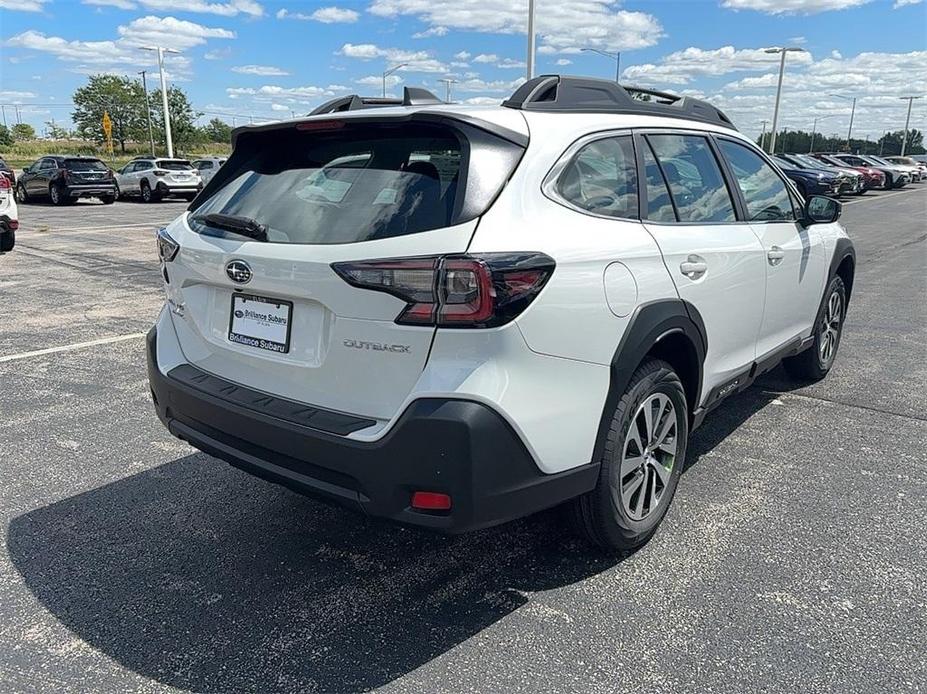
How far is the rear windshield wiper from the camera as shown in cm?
273

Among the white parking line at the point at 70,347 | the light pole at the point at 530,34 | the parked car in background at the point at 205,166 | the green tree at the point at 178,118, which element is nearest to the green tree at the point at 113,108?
the green tree at the point at 178,118

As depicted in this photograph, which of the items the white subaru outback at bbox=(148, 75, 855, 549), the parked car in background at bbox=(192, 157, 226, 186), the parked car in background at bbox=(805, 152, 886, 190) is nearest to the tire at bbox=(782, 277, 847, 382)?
the white subaru outback at bbox=(148, 75, 855, 549)

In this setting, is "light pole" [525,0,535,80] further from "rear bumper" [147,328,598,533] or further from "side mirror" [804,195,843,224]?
"rear bumper" [147,328,598,533]

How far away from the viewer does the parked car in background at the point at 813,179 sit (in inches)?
1005

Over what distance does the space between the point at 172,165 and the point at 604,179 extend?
26.6 m

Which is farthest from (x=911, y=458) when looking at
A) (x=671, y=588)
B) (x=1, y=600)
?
(x=1, y=600)

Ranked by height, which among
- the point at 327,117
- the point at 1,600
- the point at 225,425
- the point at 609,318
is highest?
the point at 327,117

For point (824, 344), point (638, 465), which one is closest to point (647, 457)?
point (638, 465)

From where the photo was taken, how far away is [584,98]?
3061mm

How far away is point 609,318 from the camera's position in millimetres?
2621

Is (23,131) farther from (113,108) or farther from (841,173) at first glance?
(841,173)

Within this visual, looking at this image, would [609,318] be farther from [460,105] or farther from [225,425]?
[225,425]

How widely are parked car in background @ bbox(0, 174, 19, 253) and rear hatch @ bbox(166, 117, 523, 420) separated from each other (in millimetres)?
9999

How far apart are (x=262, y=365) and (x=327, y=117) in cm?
98
